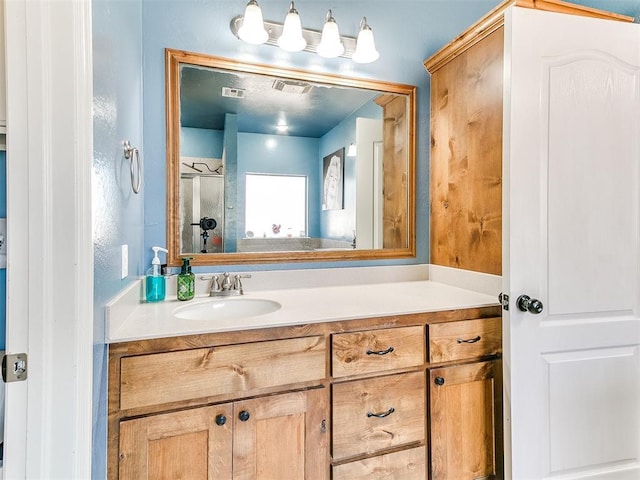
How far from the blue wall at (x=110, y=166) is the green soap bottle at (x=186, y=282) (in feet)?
0.59

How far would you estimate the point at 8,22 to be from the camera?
723 millimetres

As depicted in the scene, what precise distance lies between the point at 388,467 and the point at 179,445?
0.77 metres

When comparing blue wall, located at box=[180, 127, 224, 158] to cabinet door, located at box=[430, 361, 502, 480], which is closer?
cabinet door, located at box=[430, 361, 502, 480]

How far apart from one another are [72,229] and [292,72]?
1.34 m

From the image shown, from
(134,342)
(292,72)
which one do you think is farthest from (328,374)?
(292,72)

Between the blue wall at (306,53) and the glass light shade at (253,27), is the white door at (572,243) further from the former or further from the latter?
the glass light shade at (253,27)

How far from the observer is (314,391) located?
122 centimetres

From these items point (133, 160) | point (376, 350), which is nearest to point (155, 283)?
point (133, 160)

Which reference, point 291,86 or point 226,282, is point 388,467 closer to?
point 226,282

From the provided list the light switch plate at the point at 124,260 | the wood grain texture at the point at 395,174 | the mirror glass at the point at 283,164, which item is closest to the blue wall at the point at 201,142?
the mirror glass at the point at 283,164

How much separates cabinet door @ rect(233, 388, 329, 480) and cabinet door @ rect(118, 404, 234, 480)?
44 mm

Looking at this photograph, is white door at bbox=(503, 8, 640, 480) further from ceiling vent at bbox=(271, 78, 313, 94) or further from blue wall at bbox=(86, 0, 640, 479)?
ceiling vent at bbox=(271, 78, 313, 94)

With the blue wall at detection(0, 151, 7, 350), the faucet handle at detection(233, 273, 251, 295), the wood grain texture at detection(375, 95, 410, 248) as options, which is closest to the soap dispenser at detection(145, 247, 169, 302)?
the faucet handle at detection(233, 273, 251, 295)

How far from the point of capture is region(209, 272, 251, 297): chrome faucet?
1581 mm
